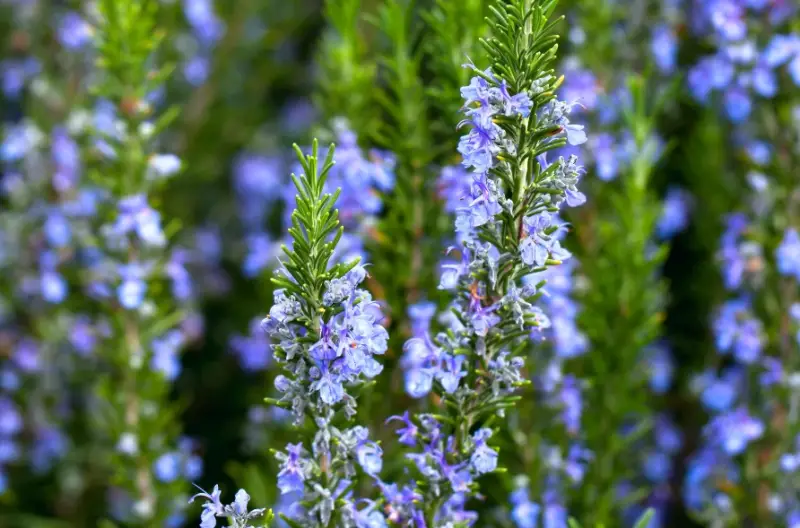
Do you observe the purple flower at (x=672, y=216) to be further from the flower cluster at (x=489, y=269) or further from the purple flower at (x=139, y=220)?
the purple flower at (x=139, y=220)

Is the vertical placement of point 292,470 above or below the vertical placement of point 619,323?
below

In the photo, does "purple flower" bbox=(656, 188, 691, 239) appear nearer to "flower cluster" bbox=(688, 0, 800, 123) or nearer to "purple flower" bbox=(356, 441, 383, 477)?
"flower cluster" bbox=(688, 0, 800, 123)

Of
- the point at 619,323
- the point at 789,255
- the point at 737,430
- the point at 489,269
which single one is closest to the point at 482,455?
the point at 489,269

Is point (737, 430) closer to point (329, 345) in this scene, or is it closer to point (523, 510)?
point (523, 510)

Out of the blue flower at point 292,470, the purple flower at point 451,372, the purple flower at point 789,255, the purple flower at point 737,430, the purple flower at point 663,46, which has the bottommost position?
the blue flower at point 292,470

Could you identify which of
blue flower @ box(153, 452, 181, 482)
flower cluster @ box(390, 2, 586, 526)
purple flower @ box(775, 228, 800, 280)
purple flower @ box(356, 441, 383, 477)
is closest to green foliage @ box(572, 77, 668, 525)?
purple flower @ box(775, 228, 800, 280)

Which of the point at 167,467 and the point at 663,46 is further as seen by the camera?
the point at 663,46

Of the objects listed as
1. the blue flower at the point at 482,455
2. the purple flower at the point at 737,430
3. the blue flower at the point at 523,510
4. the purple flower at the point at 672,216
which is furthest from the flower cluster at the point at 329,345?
the purple flower at the point at 672,216

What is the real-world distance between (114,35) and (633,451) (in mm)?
1692

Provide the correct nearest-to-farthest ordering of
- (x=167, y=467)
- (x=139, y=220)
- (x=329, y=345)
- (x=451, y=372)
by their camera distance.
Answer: (x=329, y=345), (x=451, y=372), (x=139, y=220), (x=167, y=467)

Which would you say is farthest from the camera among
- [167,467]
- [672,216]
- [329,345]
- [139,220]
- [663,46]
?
[672,216]

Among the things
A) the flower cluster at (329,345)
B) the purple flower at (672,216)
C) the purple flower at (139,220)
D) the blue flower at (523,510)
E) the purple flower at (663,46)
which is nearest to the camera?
the flower cluster at (329,345)

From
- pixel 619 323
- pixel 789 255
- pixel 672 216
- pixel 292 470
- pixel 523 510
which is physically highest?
pixel 672 216

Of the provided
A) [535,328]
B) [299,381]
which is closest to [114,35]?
[299,381]
